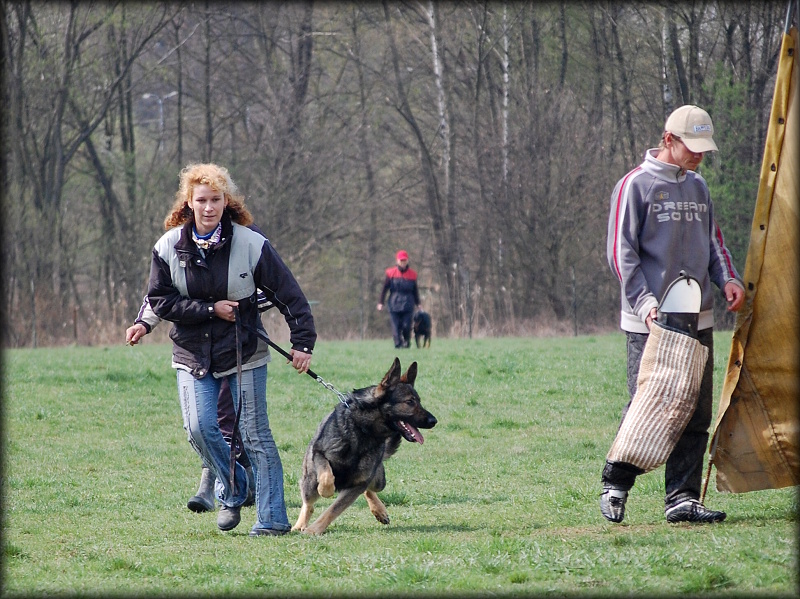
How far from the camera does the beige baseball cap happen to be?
5.83m

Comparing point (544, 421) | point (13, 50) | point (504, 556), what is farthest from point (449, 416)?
point (13, 50)

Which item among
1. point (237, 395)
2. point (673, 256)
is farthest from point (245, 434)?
point (673, 256)

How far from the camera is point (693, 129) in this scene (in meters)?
5.86

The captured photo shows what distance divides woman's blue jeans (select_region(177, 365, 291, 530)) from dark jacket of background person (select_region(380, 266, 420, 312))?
52.5ft

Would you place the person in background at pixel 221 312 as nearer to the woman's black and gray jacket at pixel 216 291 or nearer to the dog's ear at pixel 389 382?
the woman's black and gray jacket at pixel 216 291

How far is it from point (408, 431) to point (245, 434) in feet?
3.86

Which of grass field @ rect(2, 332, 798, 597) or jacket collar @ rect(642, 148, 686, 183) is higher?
jacket collar @ rect(642, 148, 686, 183)

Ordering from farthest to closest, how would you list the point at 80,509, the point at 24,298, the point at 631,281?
1. the point at 24,298
2. the point at 80,509
3. the point at 631,281

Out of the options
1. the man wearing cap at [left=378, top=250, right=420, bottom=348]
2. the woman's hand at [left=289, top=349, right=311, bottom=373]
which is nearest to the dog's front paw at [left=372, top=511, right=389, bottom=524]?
the woman's hand at [left=289, top=349, right=311, bottom=373]

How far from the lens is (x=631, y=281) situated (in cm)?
587

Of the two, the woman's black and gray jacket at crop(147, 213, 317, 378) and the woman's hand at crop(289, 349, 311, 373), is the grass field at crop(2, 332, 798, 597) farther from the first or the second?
the woman's black and gray jacket at crop(147, 213, 317, 378)

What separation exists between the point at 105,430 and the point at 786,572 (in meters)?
9.25

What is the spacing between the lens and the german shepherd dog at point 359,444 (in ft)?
22.3

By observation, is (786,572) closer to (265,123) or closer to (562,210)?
(562,210)
